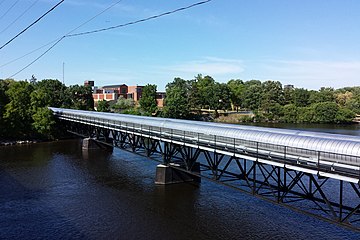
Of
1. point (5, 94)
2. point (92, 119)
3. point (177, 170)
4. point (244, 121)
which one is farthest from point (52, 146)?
point (244, 121)

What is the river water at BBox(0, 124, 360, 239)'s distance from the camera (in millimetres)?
19938

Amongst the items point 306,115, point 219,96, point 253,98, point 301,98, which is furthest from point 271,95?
point 219,96

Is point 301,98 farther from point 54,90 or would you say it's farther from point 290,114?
point 54,90

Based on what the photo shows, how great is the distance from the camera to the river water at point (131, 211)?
19938 mm

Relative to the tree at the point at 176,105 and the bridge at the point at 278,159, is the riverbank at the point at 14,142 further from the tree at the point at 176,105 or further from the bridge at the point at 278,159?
the tree at the point at 176,105

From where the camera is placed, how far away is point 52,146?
54.8 metres

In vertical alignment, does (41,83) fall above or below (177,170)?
above

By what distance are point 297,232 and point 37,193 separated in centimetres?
A: 2062

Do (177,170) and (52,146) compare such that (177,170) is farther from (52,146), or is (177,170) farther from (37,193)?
(52,146)

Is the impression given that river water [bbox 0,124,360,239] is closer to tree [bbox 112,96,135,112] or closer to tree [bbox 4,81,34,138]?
tree [bbox 4,81,34,138]

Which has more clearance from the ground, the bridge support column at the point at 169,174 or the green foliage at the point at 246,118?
the green foliage at the point at 246,118

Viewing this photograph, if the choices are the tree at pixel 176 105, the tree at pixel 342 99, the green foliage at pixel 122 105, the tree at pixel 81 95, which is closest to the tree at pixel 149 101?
the tree at pixel 176 105

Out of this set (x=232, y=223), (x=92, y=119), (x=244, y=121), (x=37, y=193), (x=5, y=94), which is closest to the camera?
(x=232, y=223)

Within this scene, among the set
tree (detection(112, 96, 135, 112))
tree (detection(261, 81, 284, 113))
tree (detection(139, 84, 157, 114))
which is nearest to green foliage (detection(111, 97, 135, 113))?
tree (detection(112, 96, 135, 112))
